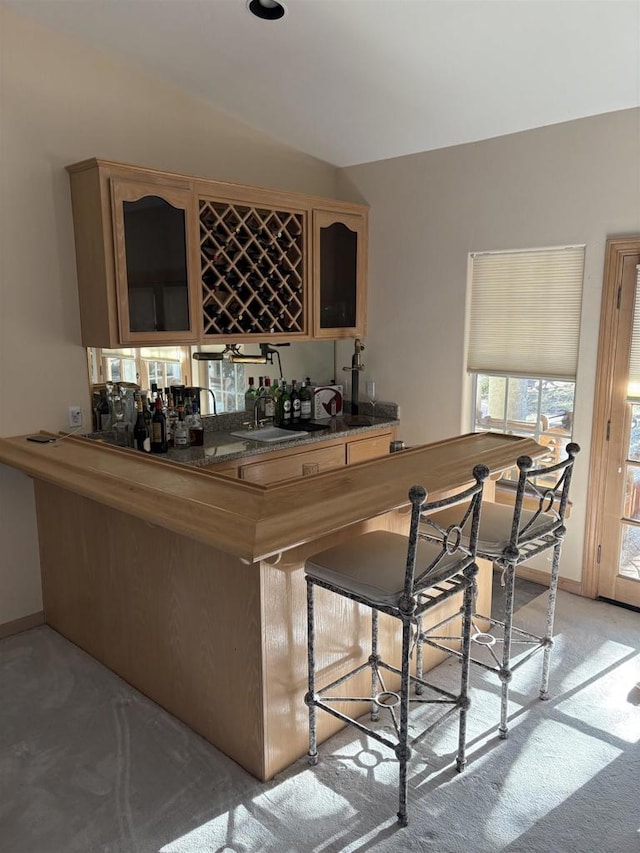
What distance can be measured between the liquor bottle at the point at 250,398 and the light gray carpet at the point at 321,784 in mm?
1850

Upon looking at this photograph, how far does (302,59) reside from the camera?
9.84 feet

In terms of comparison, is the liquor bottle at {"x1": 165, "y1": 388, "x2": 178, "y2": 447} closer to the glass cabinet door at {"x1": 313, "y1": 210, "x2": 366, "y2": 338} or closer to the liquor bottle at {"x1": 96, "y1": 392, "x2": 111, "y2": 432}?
the liquor bottle at {"x1": 96, "y1": 392, "x2": 111, "y2": 432}

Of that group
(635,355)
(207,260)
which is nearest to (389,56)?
(207,260)

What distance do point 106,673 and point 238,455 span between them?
1177 millimetres

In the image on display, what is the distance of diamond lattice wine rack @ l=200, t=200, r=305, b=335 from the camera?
11.4 ft

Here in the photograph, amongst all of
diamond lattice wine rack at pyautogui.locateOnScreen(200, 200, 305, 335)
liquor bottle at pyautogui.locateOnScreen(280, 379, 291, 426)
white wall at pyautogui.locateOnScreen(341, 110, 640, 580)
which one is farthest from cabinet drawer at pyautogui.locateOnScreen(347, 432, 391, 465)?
diamond lattice wine rack at pyautogui.locateOnScreen(200, 200, 305, 335)

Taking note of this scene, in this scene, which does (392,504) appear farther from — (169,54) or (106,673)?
(169,54)

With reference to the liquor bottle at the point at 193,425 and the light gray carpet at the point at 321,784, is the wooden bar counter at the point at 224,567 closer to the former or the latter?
the light gray carpet at the point at 321,784

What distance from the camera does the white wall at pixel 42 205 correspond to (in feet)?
9.68

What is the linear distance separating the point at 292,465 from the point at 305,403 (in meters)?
0.71

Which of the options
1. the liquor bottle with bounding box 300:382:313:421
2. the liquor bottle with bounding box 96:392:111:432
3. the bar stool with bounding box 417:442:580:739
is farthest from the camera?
the liquor bottle with bounding box 300:382:313:421

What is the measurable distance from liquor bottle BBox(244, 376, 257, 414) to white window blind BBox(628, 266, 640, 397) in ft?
7.07

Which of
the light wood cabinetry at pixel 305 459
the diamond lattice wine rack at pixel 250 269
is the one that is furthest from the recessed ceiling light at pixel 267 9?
the light wood cabinetry at pixel 305 459

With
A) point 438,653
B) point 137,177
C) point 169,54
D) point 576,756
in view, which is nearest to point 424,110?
point 169,54
